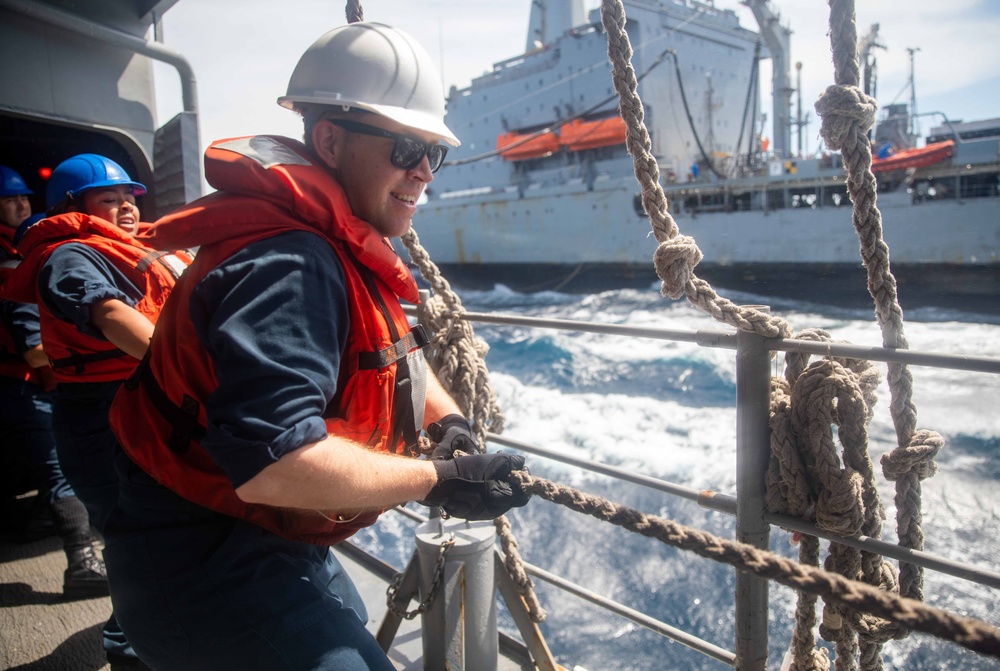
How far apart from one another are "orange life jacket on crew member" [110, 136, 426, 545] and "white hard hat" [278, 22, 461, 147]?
142mm

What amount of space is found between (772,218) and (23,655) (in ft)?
76.1

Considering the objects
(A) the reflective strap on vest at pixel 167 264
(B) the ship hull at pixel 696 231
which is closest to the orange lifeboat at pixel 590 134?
(B) the ship hull at pixel 696 231

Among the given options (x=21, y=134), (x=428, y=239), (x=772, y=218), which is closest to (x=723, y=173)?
(x=772, y=218)

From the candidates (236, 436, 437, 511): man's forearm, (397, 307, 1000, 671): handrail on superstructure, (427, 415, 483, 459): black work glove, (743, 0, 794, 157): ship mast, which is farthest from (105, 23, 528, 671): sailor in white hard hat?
(743, 0, 794, 157): ship mast

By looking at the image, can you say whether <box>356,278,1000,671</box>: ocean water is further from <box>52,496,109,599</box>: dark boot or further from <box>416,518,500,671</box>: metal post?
<box>52,496,109,599</box>: dark boot

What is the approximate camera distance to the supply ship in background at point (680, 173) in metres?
19.1

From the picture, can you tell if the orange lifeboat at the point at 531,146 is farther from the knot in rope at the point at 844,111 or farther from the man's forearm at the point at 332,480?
the man's forearm at the point at 332,480

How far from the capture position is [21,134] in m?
5.04

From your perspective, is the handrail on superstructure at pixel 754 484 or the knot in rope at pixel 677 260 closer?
the handrail on superstructure at pixel 754 484

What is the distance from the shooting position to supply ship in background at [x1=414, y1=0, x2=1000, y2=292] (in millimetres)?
19062

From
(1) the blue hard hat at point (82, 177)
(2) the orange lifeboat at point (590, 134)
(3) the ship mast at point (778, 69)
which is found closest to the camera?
(1) the blue hard hat at point (82, 177)

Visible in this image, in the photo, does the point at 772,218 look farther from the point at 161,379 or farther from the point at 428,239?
the point at 161,379

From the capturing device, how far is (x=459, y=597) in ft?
6.76

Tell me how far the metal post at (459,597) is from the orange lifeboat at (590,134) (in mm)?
24792
